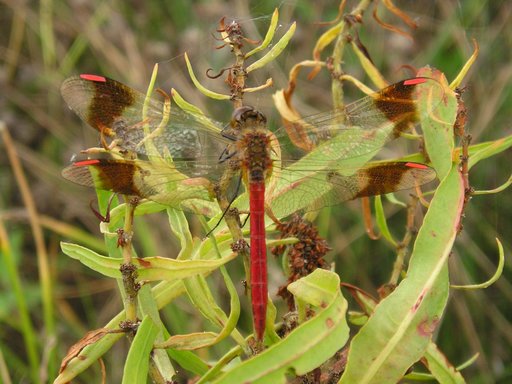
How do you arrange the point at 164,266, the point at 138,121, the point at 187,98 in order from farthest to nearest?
the point at 187,98 → the point at 138,121 → the point at 164,266

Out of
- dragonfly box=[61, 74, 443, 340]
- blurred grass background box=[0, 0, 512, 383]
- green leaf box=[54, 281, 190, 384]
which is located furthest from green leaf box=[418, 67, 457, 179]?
blurred grass background box=[0, 0, 512, 383]

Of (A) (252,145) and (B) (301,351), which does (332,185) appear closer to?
(A) (252,145)

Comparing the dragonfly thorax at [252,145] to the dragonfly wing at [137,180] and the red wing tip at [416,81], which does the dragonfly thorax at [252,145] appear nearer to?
the dragonfly wing at [137,180]

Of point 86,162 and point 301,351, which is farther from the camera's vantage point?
point 86,162

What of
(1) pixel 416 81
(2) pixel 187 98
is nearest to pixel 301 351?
(1) pixel 416 81

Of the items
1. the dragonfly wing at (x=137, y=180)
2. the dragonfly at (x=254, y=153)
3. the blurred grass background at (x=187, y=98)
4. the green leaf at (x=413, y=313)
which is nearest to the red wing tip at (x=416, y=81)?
the dragonfly at (x=254, y=153)

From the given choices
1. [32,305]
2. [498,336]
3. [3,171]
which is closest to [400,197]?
[498,336]

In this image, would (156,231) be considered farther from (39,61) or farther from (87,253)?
(87,253)
